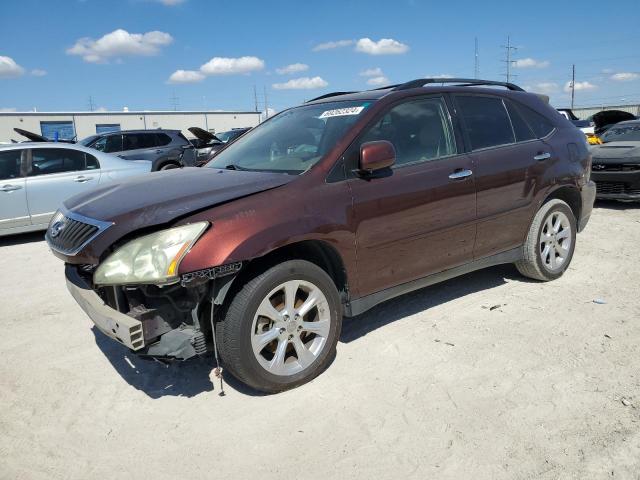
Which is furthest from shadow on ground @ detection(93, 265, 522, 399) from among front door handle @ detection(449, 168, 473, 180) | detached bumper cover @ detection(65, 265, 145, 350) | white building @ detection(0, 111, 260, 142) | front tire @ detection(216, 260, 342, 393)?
white building @ detection(0, 111, 260, 142)

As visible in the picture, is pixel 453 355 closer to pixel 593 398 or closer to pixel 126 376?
pixel 593 398

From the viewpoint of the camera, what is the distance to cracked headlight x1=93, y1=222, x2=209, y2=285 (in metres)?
2.65

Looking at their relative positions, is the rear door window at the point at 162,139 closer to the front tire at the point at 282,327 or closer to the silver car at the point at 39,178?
the silver car at the point at 39,178

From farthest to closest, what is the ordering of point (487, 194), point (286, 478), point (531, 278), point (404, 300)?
point (531, 278) < point (404, 300) < point (487, 194) < point (286, 478)

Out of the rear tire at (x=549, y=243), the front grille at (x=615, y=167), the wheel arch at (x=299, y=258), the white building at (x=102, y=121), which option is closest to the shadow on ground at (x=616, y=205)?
the front grille at (x=615, y=167)

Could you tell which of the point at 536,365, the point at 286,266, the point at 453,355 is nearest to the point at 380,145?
the point at 286,266

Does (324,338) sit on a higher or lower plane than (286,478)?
higher

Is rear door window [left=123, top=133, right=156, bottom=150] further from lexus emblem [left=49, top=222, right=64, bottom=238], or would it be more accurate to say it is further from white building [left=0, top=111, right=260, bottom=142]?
white building [left=0, top=111, right=260, bottom=142]

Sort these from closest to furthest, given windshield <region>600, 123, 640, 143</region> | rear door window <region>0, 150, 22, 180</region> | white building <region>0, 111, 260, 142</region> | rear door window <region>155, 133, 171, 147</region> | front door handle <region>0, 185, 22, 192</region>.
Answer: front door handle <region>0, 185, 22, 192</region> < rear door window <region>0, 150, 22, 180</region> < windshield <region>600, 123, 640, 143</region> < rear door window <region>155, 133, 171, 147</region> < white building <region>0, 111, 260, 142</region>

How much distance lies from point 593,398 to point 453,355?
89cm

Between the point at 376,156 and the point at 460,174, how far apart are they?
0.98m

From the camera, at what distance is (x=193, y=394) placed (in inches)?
126

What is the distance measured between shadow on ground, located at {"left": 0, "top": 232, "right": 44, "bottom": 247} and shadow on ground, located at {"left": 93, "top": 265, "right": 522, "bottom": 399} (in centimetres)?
461

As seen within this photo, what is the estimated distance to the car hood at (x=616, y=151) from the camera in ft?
27.4
